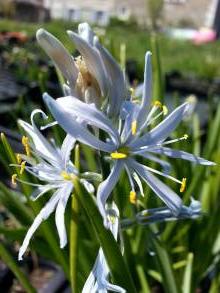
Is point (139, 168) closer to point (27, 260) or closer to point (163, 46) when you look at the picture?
point (27, 260)

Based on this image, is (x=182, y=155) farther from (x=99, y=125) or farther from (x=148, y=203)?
(x=148, y=203)

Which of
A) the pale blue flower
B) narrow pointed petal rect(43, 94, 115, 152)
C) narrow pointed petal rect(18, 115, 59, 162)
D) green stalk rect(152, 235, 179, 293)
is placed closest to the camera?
narrow pointed petal rect(43, 94, 115, 152)

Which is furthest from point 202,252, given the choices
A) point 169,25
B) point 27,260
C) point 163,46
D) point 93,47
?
point 169,25

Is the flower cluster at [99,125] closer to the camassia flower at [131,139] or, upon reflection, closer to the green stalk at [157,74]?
the camassia flower at [131,139]

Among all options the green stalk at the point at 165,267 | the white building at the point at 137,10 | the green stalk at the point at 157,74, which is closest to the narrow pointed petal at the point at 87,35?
the green stalk at the point at 165,267

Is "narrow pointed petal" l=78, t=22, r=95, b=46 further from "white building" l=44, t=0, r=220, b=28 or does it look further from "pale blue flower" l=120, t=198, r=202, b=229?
"white building" l=44, t=0, r=220, b=28

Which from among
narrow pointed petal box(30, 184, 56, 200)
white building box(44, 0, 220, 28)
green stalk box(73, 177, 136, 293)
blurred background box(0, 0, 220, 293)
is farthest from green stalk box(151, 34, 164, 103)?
white building box(44, 0, 220, 28)

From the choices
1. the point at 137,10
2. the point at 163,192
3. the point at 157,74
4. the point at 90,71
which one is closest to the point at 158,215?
the point at 163,192
